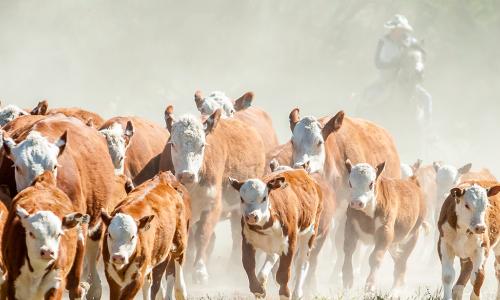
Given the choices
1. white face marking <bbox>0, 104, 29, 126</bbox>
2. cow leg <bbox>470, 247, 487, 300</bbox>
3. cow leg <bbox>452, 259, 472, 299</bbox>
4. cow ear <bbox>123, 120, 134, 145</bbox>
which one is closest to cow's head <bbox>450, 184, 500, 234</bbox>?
cow leg <bbox>470, 247, 487, 300</bbox>

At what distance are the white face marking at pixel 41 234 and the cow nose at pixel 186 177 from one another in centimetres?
487

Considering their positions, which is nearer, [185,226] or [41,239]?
[41,239]

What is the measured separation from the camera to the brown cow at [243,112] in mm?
18109

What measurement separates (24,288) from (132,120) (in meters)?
6.62

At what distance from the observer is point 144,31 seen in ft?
199

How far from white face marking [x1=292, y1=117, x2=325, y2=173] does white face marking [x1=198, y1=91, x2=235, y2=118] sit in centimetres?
230

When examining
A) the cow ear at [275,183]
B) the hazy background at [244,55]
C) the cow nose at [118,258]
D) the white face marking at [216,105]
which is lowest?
the hazy background at [244,55]

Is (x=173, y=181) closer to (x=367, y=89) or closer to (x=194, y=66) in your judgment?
(x=367, y=89)

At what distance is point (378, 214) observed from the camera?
15.5 meters

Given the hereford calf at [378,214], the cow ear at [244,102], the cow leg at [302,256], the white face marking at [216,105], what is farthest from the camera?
the cow ear at [244,102]

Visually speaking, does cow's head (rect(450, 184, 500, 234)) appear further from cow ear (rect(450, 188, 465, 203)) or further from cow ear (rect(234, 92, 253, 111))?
cow ear (rect(234, 92, 253, 111))

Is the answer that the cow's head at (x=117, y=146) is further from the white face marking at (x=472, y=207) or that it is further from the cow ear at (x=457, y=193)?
the white face marking at (x=472, y=207)

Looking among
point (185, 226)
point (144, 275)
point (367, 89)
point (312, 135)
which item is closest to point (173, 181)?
point (185, 226)

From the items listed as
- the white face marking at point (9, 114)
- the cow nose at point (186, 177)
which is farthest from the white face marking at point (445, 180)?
the white face marking at point (9, 114)
